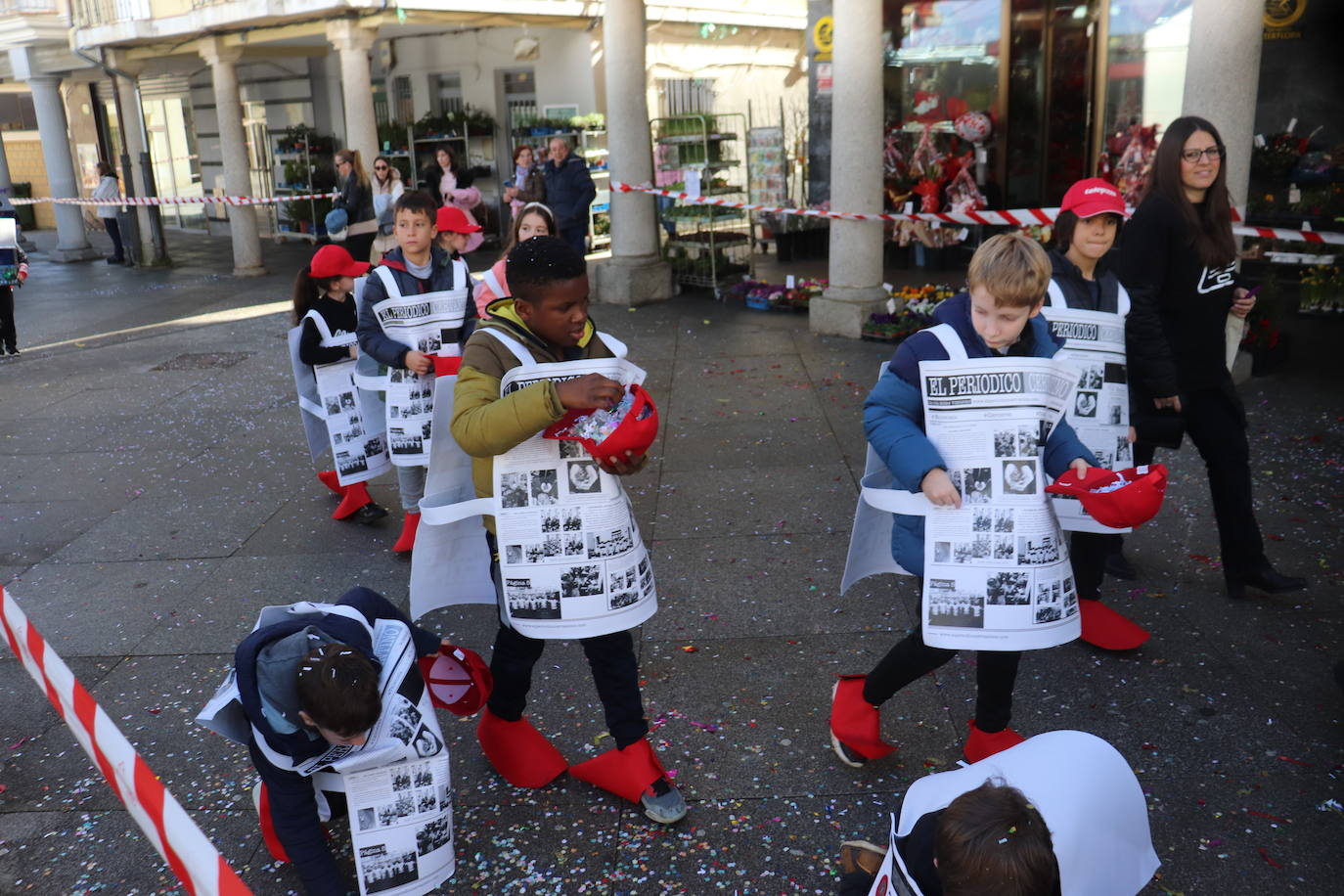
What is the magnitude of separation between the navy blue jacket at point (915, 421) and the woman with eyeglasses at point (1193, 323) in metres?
1.27

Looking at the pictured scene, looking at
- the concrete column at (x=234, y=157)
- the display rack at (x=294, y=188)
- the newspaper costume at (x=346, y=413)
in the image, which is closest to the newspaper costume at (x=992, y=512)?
the newspaper costume at (x=346, y=413)

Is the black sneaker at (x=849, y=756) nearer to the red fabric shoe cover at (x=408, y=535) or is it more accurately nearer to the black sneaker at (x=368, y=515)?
the red fabric shoe cover at (x=408, y=535)

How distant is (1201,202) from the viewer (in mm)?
4387

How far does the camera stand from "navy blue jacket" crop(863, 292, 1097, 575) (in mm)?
2928

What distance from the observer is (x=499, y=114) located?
64.9ft

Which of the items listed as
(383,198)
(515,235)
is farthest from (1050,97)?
(515,235)

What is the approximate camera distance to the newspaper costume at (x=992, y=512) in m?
2.90

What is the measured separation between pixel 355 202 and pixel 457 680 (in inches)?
400

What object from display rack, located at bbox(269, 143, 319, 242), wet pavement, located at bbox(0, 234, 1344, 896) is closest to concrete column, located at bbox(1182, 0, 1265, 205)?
wet pavement, located at bbox(0, 234, 1344, 896)

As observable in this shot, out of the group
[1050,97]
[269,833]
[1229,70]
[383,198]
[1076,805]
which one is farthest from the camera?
[383,198]

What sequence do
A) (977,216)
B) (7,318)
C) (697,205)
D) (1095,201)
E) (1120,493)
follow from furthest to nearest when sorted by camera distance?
(697,205)
(977,216)
(7,318)
(1095,201)
(1120,493)

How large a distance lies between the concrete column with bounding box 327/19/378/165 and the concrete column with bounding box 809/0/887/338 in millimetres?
8138

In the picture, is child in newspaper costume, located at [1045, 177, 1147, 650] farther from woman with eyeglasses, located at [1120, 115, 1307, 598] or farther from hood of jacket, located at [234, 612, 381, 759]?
hood of jacket, located at [234, 612, 381, 759]

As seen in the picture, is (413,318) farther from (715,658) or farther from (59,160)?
(59,160)
